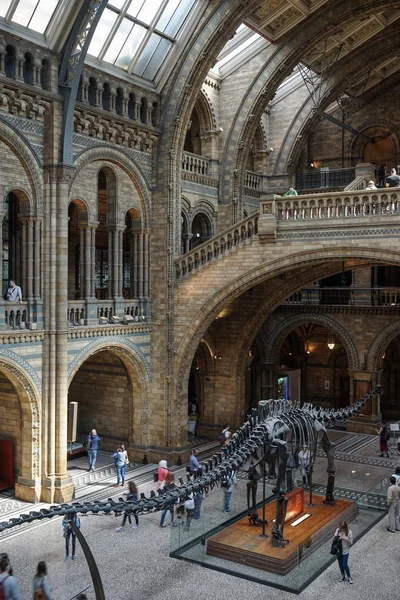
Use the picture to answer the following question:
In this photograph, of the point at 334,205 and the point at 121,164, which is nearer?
the point at 334,205

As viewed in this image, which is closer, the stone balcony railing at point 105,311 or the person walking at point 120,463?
the person walking at point 120,463

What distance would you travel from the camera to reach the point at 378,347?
83.4 ft

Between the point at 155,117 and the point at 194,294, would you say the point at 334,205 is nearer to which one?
the point at 194,294

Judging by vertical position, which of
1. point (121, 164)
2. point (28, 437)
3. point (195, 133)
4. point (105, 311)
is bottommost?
point (28, 437)

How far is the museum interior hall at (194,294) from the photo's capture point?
1358 cm

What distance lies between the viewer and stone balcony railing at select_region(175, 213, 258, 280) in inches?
752

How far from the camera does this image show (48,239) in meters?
17.2

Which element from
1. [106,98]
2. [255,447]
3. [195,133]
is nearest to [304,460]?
[255,447]

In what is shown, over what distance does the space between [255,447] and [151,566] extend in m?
3.16

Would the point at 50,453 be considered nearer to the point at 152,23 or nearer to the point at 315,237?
the point at 315,237

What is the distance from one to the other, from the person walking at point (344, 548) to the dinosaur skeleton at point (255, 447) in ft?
5.56

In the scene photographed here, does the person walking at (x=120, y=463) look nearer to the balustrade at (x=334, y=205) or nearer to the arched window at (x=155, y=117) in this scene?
the balustrade at (x=334, y=205)

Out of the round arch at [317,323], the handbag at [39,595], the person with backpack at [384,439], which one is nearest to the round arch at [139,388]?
the round arch at [317,323]

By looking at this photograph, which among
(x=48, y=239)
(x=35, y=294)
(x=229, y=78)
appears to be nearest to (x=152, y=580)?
(x=35, y=294)
